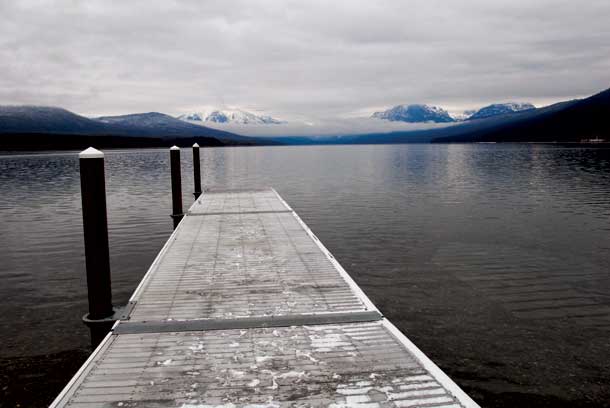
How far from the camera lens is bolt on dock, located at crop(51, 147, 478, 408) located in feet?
16.2

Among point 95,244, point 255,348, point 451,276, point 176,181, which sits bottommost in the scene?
point 451,276

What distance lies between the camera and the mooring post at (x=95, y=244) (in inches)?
311

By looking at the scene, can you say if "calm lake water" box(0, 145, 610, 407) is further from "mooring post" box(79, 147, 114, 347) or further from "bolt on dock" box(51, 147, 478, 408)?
"bolt on dock" box(51, 147, 478, 408)

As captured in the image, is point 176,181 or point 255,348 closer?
point 255,348

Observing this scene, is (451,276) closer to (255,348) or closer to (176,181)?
(255,348)

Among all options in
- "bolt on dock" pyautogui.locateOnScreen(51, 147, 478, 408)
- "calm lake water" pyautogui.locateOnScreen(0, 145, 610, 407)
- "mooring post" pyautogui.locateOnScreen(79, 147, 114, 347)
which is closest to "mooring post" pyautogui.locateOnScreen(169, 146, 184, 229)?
"calm lake water" pyautogui.locateOnScreen(0, 145, 610, 407)

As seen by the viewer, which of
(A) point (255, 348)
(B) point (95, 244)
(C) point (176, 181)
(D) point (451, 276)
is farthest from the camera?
(C) point (176, 181)

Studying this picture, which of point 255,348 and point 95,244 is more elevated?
point 95,244

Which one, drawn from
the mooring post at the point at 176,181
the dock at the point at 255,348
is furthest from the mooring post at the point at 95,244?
the mooring post at the point at 176,181

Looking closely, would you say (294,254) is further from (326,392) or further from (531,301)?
(326,392)

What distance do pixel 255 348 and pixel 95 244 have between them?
3797 millimetres

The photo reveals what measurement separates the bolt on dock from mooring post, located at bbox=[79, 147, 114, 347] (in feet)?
1.96

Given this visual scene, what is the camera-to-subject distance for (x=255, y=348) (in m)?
6.14

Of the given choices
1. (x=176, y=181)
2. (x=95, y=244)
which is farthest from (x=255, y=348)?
(x=176, y=181)
